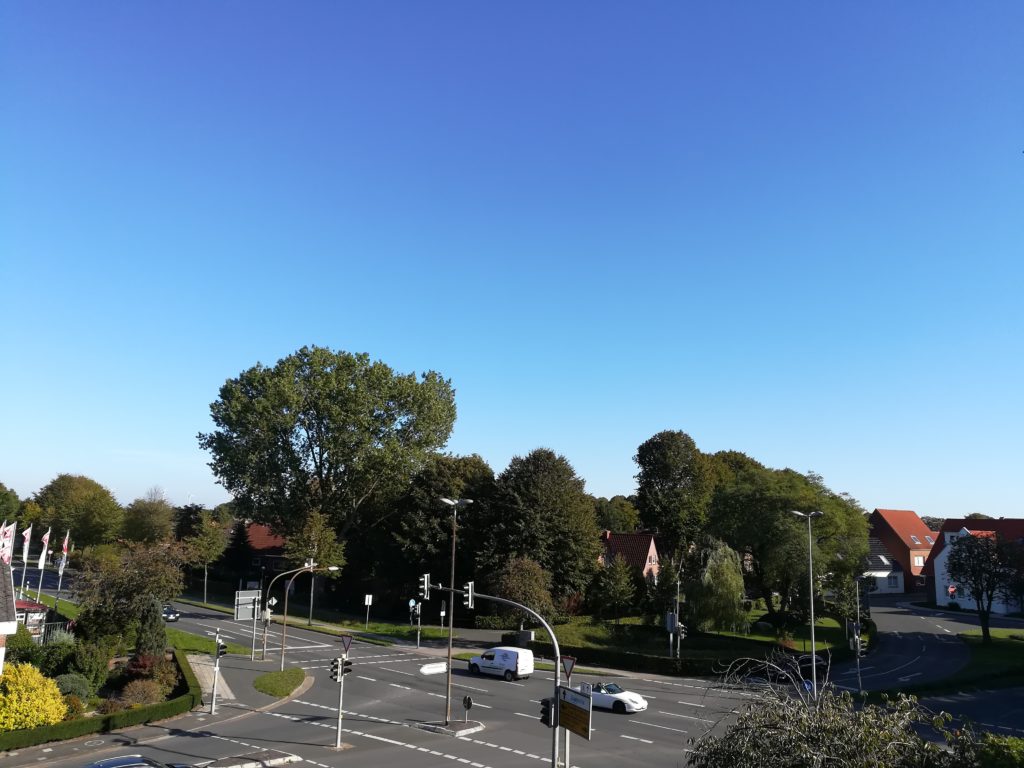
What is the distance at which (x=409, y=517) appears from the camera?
65.7 metres

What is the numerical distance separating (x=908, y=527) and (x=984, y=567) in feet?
167

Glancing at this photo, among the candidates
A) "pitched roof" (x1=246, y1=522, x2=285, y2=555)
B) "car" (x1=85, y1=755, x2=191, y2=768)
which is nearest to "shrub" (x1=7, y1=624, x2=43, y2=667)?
"car" (x1=85, y1=755, x2=191, y2=768)

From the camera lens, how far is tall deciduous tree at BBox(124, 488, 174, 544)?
8825cm

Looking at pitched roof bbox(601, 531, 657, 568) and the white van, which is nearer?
the white van

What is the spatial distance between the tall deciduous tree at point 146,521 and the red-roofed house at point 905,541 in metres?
97.1

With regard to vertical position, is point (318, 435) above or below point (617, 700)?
above

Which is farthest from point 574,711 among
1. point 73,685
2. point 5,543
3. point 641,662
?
point 5,543

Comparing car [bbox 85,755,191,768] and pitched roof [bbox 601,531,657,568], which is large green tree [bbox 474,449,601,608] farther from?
car [bbox 85,755,191,768]

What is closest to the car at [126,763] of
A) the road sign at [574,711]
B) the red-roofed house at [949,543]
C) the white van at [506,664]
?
the road sign at [574,711]

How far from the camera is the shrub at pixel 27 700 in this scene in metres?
25.6

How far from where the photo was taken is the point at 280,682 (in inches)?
1455

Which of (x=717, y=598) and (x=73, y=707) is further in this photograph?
(x=717, y=598)

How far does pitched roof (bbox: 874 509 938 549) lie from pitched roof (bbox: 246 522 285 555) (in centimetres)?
8615

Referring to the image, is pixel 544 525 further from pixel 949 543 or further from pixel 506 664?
pixel 949 543
